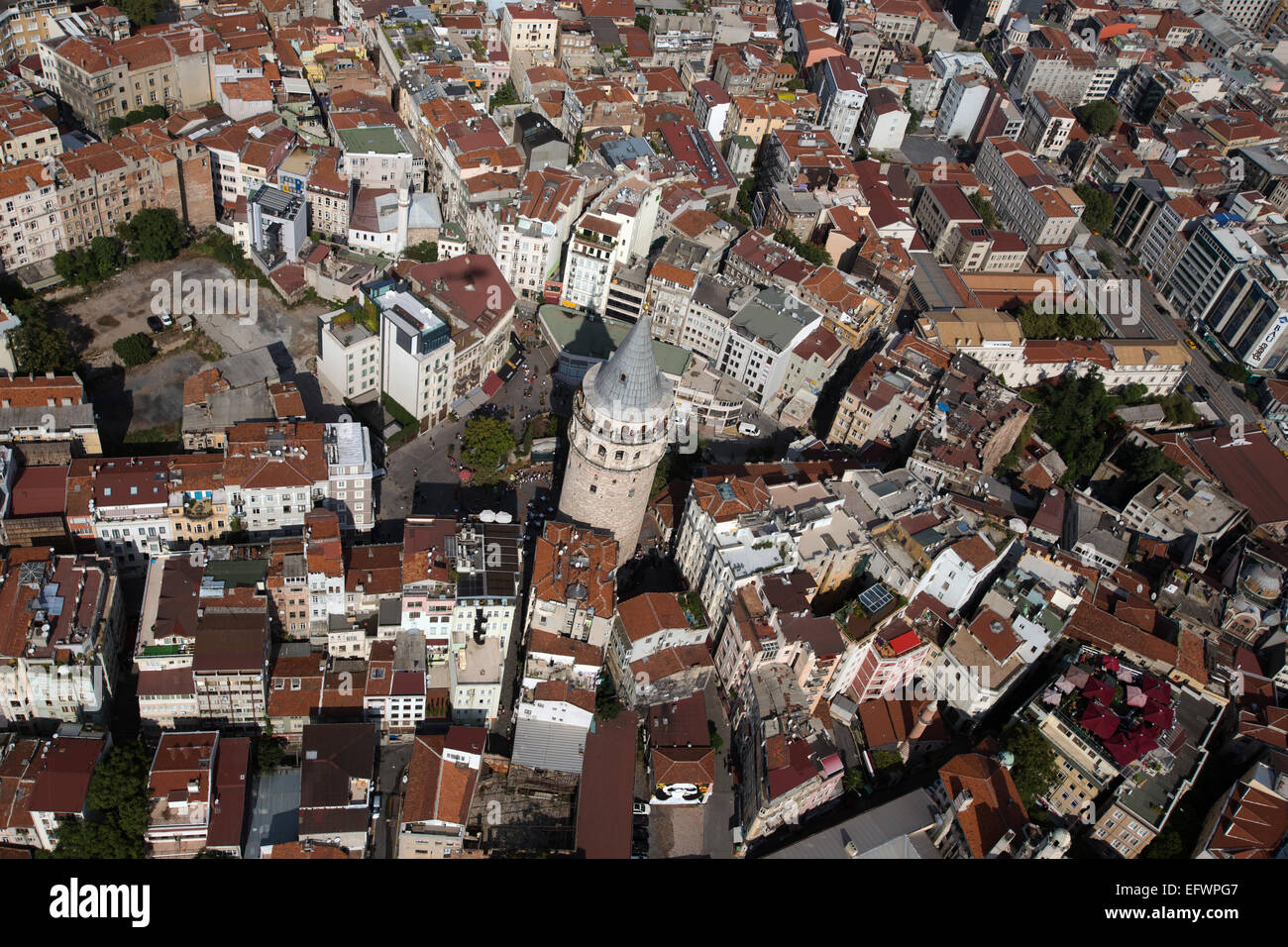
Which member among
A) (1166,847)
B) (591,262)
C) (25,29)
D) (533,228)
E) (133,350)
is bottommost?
(1166,847)

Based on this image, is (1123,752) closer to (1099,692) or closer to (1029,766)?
(1099,692)

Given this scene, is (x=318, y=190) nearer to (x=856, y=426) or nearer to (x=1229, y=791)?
(x=856, y=426)

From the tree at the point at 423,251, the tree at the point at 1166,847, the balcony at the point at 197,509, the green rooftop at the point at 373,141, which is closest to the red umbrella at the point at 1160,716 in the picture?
the tree at the point at 1166,847

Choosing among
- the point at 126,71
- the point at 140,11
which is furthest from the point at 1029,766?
the point at 140,11

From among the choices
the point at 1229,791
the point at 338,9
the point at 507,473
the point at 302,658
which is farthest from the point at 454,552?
the point at 338,9

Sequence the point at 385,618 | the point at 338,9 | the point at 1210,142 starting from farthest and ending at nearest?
1. the point at 1210,142
2. the point at 338,9
3. the point at 385,618

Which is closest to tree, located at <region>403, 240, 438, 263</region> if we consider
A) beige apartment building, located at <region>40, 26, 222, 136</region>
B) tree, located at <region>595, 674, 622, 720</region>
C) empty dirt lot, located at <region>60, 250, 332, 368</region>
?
empty dirt lot, located at <region>60, 250, 332, 368</region>
